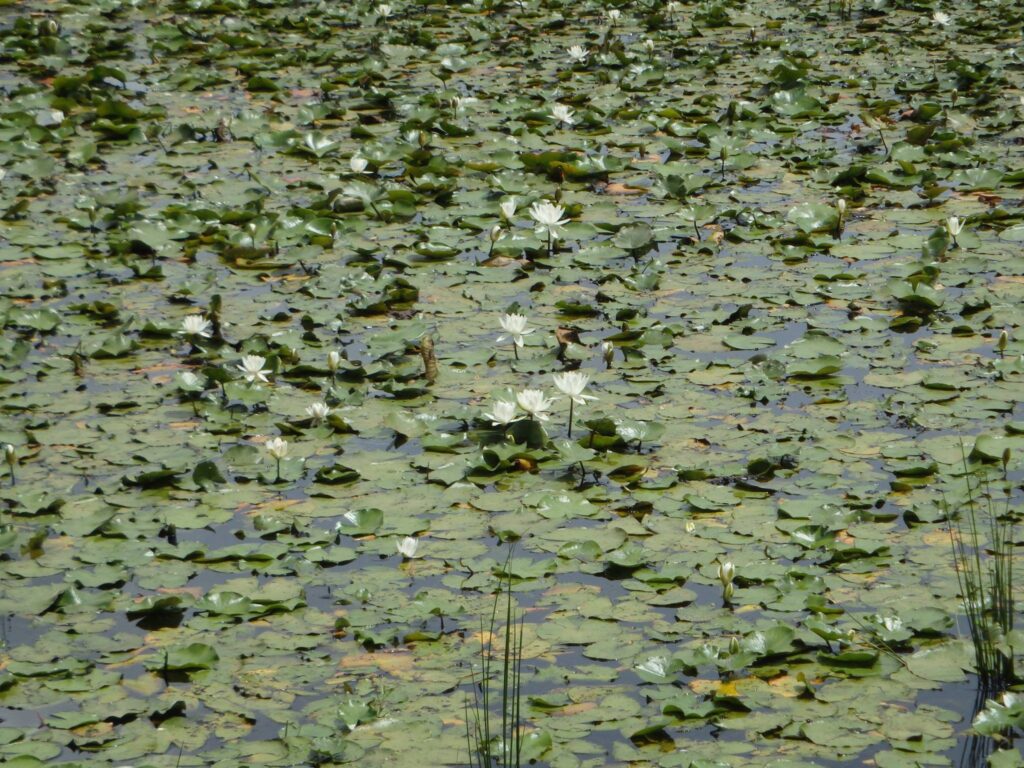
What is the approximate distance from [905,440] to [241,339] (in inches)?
91.0

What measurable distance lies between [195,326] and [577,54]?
4.60 metres

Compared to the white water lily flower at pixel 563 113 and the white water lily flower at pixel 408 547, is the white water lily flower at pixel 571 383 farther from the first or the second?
the white water lily flower at pixel 563 113

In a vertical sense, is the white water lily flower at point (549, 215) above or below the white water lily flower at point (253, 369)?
above

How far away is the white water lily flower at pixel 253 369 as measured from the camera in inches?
165

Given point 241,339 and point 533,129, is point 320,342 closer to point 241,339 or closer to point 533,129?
point 241,339

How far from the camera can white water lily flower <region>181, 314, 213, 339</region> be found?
4504mm

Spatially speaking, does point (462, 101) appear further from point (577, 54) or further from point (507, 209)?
point (507, 209)

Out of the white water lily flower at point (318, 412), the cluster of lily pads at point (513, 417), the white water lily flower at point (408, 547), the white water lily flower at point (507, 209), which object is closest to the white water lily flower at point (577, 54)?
the cluster of lily pads at point (513, 417)

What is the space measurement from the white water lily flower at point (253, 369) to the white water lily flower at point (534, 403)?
90cm

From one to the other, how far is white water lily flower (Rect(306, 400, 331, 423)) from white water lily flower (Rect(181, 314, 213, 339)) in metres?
0.70

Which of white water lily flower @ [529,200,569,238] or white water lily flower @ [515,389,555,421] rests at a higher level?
white water lily flower @ [529,200,569,238]

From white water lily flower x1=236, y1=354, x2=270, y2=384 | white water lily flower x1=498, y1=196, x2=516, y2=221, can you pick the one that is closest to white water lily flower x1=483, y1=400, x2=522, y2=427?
white water lily flower x1=236, y1=354, x2=270, y2=384

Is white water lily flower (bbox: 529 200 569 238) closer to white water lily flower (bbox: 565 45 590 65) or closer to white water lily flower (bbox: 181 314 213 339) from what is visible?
white water lily flower (bbox: 181 314 213 339)

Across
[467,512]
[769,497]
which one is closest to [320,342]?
[467,512]
